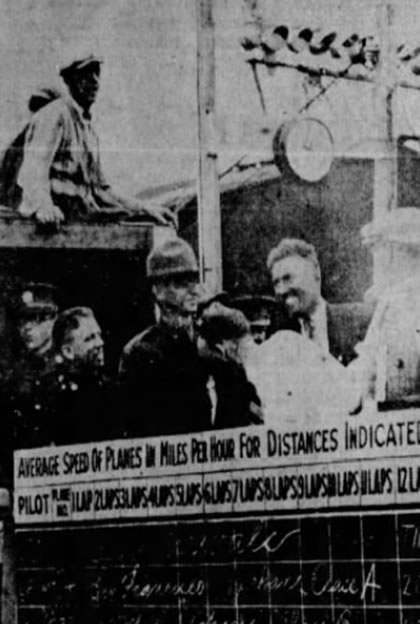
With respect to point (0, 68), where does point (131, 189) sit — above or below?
below

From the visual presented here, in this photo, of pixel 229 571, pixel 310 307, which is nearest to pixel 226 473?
pixel 229 571

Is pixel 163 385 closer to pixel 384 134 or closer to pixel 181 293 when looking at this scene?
pixel 181 293

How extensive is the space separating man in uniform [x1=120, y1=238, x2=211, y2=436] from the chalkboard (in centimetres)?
28

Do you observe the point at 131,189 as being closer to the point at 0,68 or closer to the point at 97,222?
the point at 97,222

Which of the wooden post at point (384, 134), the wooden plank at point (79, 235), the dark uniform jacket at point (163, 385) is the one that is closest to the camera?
the wooden post at point (384, 134)

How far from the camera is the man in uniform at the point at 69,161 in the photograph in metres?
4.34

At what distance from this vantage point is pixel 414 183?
3.94 m

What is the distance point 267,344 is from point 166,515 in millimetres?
514

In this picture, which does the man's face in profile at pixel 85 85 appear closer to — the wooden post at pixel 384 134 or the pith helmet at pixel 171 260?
the pith helmet at pixel 171 260

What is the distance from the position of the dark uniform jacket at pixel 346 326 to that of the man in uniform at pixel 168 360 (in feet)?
1.23

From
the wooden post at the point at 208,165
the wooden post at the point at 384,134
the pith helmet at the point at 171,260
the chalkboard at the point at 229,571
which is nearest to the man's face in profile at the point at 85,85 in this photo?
the wooden post at the point at 208,165

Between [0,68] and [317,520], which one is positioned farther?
[0,68]

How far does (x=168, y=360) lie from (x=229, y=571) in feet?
1.86

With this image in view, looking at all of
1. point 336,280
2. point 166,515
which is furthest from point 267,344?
point 166,515
